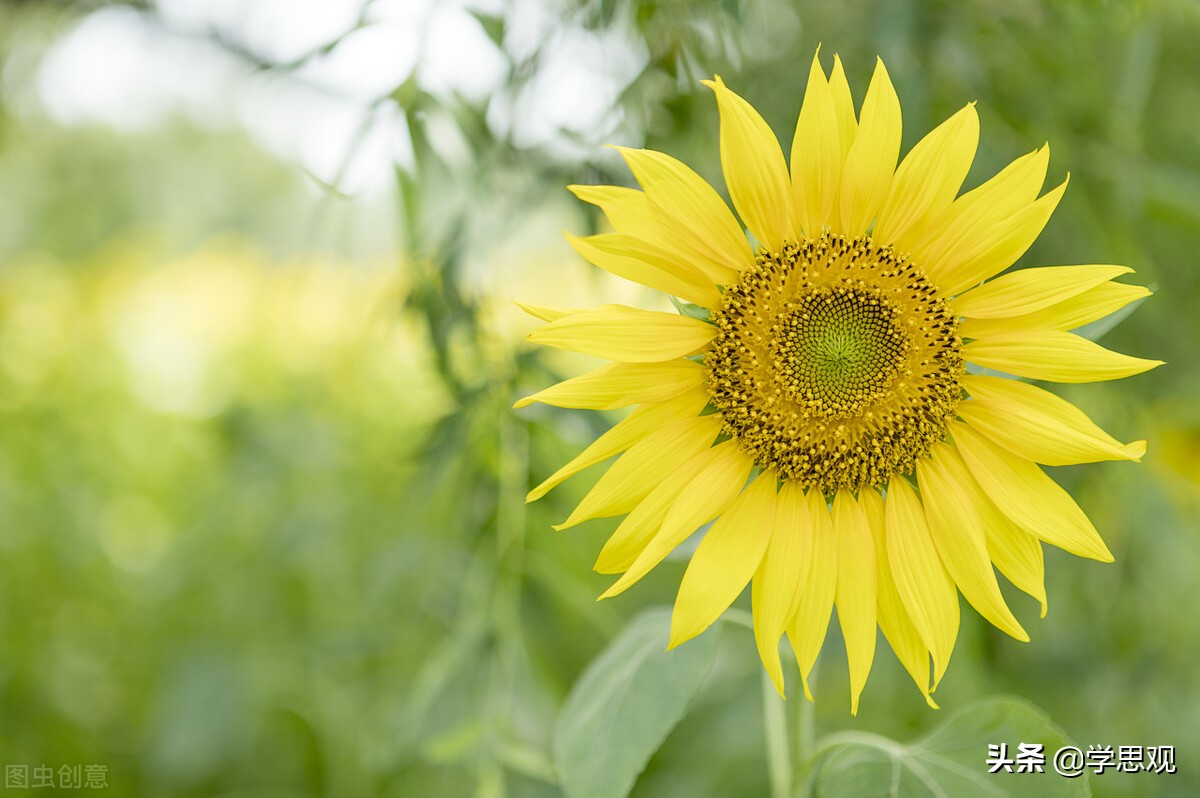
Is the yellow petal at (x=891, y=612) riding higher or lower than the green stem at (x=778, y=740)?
higher

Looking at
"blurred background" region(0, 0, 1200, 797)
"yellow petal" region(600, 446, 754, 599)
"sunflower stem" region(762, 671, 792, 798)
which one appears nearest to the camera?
"yellow petal" region(600, 446, 754, 599)

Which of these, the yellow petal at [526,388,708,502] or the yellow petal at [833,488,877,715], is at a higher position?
the yellow petal at [526,388,708,502]

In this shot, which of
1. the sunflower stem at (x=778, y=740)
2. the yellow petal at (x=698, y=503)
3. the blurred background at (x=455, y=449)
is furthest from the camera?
the blurred background at (x=455, y=449)

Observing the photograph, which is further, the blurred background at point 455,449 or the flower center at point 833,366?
the blurred background at point 455,449

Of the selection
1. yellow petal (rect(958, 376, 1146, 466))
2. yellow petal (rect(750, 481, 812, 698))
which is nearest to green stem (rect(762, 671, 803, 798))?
yellow petal (rect(750, 481, 812, 698))

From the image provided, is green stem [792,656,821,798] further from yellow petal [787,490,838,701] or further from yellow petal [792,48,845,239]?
yellow petal [792,48,845,239]

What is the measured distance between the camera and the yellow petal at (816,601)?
53 centimetres

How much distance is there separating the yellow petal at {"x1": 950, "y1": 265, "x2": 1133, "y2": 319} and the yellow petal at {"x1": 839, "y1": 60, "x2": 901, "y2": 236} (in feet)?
0.25

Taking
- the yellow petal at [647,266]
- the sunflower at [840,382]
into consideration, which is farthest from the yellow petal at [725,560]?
the yellow petal at [647,266]

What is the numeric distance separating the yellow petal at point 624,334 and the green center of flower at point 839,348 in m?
0.07

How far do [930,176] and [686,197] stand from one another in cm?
13

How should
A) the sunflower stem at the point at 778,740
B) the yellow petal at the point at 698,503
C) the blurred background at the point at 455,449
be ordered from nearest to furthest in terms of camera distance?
the yellow petal at the point at 698,503 < the sunflower stem at the point at 778,740 < the blurred background at the point at 455,449

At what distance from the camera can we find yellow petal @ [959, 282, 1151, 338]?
522 millimetres

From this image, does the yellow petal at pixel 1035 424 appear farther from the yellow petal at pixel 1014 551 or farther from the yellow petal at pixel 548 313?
the yellow petal at pixel 548 313
